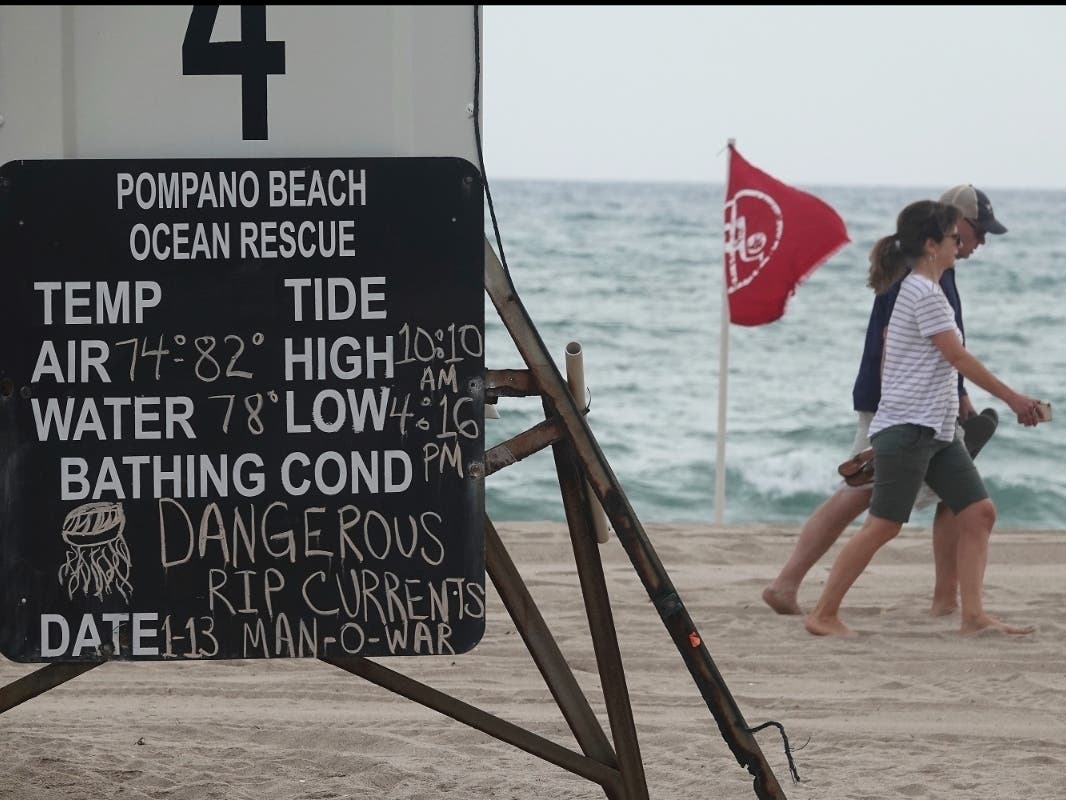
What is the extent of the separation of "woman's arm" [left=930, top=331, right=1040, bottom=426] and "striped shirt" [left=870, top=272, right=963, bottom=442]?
39mm

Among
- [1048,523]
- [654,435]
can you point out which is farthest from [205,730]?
[654,435]

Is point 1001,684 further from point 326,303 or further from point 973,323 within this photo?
point 973,323

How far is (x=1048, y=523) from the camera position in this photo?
46.9 feet

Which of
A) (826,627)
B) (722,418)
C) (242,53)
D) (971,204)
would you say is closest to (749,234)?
(722,418)

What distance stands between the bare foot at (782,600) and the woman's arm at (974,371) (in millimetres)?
1265

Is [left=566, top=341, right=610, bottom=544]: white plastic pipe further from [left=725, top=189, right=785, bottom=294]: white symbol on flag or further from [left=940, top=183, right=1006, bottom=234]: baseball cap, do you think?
[left=725, top=189, right=785, bottom=294]: white symbol on flag

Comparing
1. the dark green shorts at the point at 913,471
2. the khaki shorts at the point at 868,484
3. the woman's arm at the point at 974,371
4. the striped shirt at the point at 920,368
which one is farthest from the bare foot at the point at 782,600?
the woman's arm at the point at 974,371

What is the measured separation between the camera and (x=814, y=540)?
21.3ft

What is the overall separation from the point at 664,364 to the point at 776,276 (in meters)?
14.1

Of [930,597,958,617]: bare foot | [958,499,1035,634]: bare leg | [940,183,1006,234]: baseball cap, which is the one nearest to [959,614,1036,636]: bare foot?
[958,499,1035,634]: bare leg

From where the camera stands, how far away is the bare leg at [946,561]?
6.54 m

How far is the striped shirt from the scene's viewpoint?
5977 millimetres

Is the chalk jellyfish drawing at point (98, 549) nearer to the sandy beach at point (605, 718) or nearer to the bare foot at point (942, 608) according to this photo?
the sandy beach at point (605, 718)

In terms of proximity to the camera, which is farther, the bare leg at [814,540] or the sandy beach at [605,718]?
the bare leg at [814,540]
